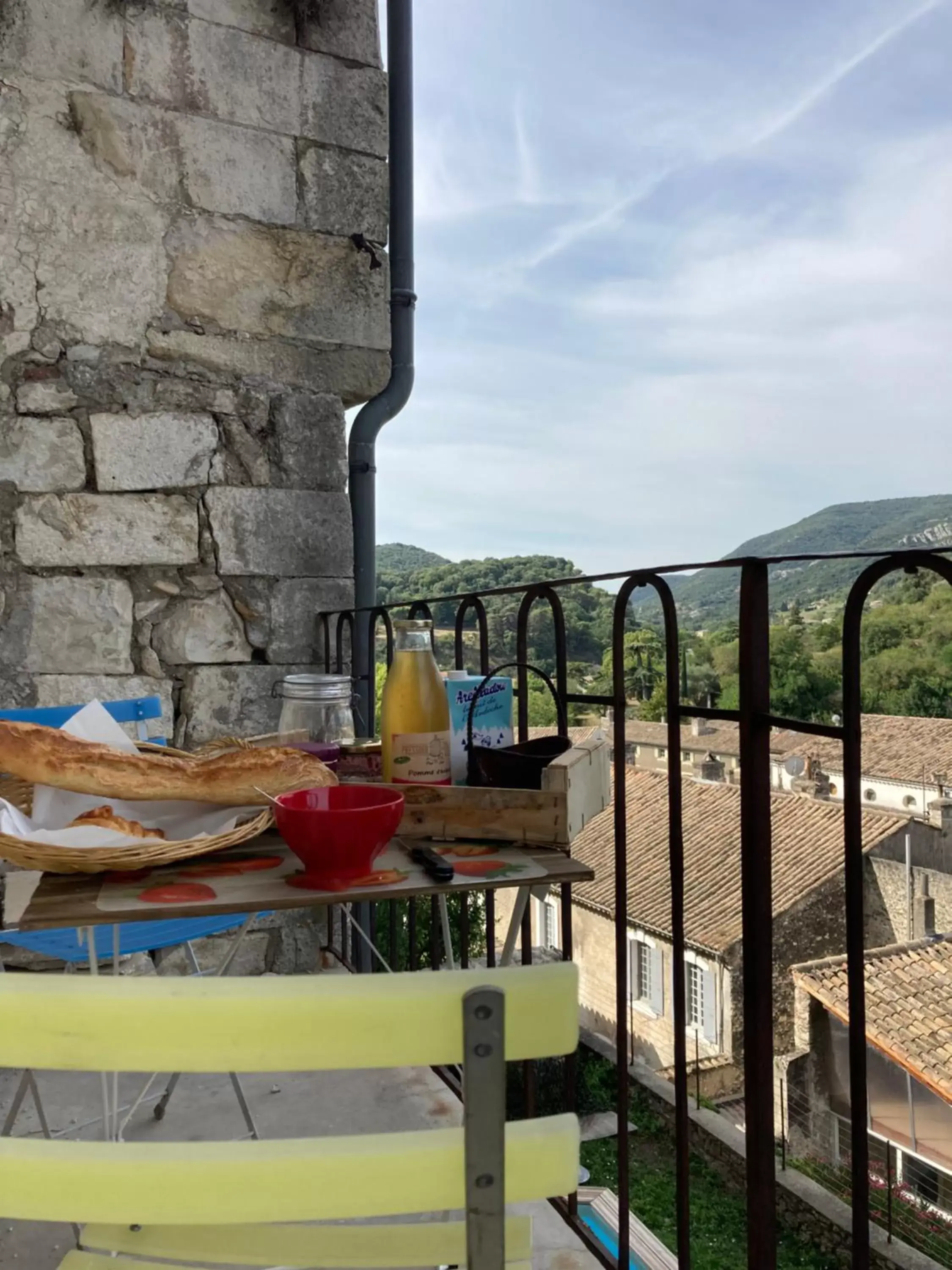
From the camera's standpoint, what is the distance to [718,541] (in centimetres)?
6975

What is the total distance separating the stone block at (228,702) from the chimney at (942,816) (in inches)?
861

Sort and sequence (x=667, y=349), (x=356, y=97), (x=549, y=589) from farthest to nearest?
(x=667, y=349)
(x=356, y=97)
(x=549, y=589)

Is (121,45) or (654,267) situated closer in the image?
(121,45)

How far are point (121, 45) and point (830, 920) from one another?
69.6ft

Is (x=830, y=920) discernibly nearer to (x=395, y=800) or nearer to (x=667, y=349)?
(x=395, y=800)

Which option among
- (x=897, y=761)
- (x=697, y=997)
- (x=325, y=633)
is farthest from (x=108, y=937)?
(x=897, y=761)

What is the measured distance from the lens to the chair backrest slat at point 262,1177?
0.51 m

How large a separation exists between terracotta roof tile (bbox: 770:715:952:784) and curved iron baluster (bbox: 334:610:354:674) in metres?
21.9

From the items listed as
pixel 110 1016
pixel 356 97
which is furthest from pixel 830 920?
pixel 110 1016

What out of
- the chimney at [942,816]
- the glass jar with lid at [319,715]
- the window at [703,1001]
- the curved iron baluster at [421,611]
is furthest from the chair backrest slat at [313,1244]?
the chimney at [942,816]

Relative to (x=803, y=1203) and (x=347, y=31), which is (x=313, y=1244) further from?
(x=803, y=1203)

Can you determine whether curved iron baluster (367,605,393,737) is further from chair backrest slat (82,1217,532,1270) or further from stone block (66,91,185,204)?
chair backrest slat (82,1217,532,1270)

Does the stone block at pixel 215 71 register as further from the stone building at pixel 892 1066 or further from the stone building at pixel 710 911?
the stone building at pixel 710 911

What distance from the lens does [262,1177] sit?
20.2 inches
